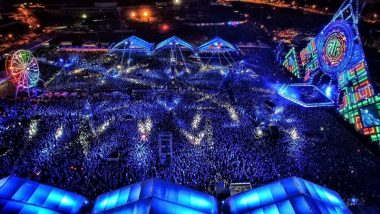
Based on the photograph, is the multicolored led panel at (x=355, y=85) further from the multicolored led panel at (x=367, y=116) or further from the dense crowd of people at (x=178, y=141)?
the dense crowd of people at (x=178, y=141)

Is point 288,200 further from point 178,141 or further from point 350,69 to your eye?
point 350,69

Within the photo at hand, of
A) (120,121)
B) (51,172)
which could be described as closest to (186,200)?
(51,172)

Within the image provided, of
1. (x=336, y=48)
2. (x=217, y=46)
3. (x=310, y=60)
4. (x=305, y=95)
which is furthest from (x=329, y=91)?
(x=217, y=46)

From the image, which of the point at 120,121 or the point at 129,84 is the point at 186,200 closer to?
the point at 120,121

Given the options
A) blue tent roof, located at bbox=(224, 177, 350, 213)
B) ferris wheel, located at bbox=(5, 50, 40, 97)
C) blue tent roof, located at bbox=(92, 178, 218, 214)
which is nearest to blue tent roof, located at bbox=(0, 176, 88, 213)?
blue tent roof, located at bbox=(92, 178, 218, 214)

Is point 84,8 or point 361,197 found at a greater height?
point 84,8

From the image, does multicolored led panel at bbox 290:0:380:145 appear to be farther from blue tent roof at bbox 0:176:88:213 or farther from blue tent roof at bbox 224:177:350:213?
blue tent roof at bbox 0:176:88:213

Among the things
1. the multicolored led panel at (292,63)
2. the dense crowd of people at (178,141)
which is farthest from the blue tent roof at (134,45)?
the multicolored led panel at (292,63)

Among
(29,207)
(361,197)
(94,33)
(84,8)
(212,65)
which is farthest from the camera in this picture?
(84,8)
